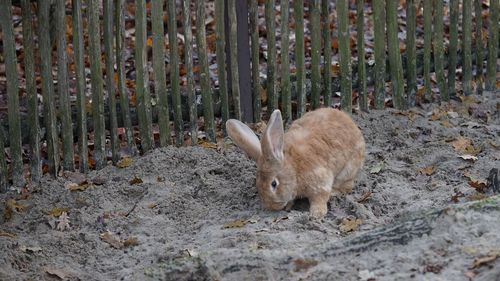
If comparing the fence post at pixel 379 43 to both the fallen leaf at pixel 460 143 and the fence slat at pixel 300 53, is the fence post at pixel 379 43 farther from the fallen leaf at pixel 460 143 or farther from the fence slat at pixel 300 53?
the fallen leaf at pixel 460 143

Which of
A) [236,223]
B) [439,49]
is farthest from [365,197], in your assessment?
[439,49]

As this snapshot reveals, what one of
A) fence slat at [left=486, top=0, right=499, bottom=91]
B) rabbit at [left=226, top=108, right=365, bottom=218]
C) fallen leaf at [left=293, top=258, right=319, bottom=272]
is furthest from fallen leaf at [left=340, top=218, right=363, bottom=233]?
fence slat at [left=486, top=0, right=499, bottom=91]

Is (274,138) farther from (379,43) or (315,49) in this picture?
(379,43)

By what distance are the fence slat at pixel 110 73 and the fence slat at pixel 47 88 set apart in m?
0.42

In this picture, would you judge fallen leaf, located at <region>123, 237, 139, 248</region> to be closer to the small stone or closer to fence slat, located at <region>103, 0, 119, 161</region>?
fence slat, located at <region>103, 0, 119, 161</region>

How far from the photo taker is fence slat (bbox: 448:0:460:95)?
29.0 ft

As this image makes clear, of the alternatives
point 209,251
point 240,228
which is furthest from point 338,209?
point 209,251

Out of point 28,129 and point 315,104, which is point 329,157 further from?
point 28,129

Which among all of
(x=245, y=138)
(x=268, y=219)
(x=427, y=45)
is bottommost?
(x=268, y=219)

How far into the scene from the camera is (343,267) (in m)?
4.91

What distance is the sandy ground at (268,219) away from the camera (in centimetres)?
491

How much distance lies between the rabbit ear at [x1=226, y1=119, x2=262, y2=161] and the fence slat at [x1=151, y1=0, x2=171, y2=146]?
1144mm

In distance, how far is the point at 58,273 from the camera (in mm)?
5734

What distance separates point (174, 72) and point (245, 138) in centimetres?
124
